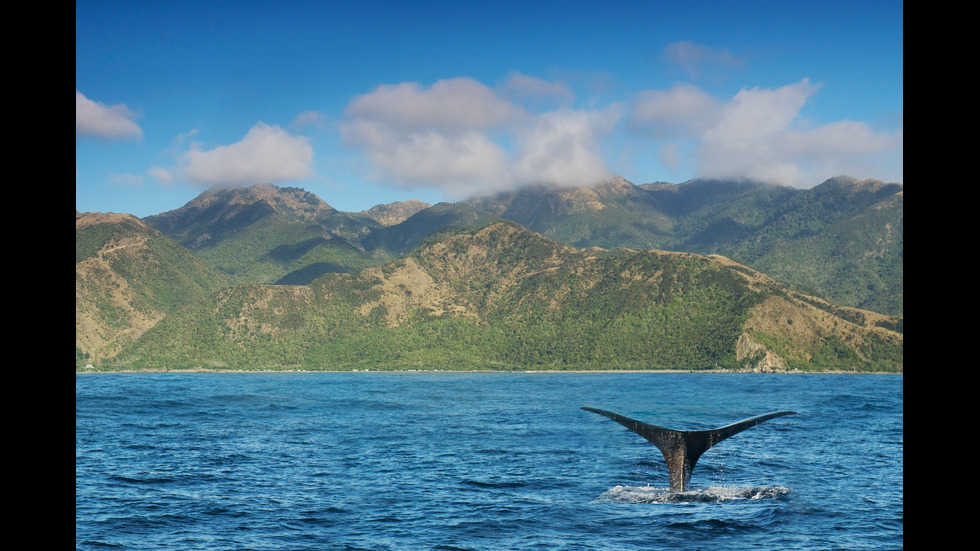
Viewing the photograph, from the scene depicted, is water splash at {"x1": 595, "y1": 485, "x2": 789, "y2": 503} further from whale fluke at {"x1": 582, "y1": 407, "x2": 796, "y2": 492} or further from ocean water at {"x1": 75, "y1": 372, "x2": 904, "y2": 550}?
whale fluke at {"x1": 582, "y1": 407, "x2": 796, "y2": 492}

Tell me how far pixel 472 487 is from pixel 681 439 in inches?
343

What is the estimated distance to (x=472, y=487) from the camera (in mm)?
29375

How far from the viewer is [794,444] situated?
43375mm

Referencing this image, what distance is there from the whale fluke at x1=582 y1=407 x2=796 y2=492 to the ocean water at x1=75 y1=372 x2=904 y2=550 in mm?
1038

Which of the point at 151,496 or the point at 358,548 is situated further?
the point at 151,496

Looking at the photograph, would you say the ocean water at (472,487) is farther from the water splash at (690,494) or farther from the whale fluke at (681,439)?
the whale fluke at (681,439)

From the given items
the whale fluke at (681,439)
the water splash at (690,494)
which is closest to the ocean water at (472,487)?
the water splash at (690,494)

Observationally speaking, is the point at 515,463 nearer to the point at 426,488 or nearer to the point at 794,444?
the point at 426,488

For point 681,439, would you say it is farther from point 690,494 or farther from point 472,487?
point 472,487

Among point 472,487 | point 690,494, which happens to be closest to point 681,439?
point 690,494

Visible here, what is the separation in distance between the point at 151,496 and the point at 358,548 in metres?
12.1

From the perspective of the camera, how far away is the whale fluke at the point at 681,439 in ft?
80.3
